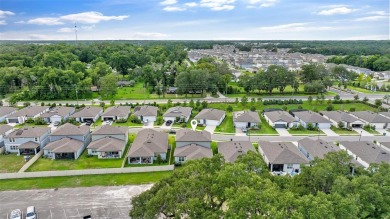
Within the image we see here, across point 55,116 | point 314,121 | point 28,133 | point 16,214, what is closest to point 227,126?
point 314,121

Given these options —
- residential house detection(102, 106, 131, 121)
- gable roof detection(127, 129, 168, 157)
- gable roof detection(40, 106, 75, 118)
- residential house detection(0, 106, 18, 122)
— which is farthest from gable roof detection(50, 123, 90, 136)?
residential house detection(0, 106, 18, 122)

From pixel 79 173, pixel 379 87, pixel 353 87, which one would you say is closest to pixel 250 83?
pixel 353 87

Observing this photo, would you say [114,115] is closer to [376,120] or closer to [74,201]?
[74,201]

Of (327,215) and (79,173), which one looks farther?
(79,173)

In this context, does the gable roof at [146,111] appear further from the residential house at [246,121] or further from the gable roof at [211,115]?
the residential house at [246,121]

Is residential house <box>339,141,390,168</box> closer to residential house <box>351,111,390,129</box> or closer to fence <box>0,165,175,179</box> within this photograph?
residential house <box>351,111,390,129</box>

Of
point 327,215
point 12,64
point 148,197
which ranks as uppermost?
point 12,64

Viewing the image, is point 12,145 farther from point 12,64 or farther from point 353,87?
point 353,87

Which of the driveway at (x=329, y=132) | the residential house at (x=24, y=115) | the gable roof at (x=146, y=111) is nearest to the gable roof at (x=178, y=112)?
the gable roof at (x=146, y=111)
